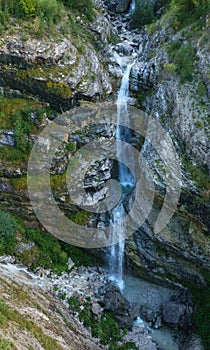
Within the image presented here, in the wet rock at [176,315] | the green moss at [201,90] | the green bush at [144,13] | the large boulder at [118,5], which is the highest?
the large boulder at [118,5]

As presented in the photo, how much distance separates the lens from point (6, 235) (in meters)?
23.8

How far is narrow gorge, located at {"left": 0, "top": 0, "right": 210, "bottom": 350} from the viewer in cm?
2109

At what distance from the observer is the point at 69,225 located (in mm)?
25547

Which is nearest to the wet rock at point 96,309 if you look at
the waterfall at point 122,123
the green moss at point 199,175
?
the waterfall at point 122,123

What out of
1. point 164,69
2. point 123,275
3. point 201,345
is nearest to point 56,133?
point 164,69

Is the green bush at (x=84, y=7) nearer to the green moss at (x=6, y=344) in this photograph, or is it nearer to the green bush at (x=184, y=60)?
the green bush at (x=184, y=60)

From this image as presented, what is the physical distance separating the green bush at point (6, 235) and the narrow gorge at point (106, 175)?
0.23ft

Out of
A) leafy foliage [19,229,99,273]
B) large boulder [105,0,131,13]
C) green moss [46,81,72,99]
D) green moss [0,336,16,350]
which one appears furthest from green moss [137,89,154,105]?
green moss [0,336,16,350]

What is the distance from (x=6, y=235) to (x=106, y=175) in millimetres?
8043

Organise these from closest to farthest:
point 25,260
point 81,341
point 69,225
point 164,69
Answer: point 81,341 → point 164,69 → point 25,260 → point 69,225

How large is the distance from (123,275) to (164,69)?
1437 centimetres

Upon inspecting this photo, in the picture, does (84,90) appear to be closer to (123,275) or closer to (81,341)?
(123,275)

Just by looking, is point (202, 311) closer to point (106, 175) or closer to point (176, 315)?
point (176, 315)

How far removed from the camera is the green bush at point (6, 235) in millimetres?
23594
